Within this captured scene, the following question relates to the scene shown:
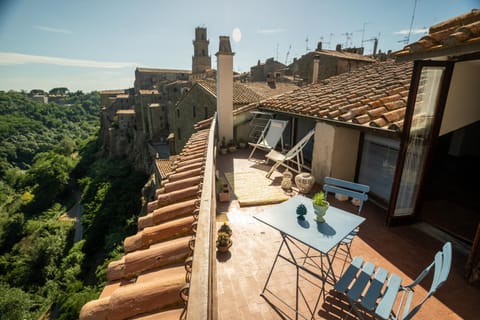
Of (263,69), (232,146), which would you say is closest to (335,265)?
(232,146)

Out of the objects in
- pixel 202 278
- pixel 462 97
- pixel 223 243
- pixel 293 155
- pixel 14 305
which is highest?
pixel 462 97

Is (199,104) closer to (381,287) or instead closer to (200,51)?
(381,287)

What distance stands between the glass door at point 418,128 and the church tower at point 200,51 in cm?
5375

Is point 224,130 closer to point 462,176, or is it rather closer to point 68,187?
point 462,176

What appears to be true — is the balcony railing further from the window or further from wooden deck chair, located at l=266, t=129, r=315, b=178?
wooden deck chair, located at l=266, t=129, r=315, b=178

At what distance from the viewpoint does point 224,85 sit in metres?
7.98

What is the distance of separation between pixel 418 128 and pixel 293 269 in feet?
9.98

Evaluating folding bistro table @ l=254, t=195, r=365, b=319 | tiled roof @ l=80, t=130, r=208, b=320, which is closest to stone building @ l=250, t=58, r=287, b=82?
folding bistro table @ l=254, t=195, r=365, b=319

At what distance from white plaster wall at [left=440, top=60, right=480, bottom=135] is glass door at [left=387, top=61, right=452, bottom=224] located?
276 mm

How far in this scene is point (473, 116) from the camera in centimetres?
418

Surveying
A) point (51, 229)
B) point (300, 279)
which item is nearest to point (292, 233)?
point (300, 279)

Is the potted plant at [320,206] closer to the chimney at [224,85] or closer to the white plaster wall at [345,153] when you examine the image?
the white plaster wall at [345,153]

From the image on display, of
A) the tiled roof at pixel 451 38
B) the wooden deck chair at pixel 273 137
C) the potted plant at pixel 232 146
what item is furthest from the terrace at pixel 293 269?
the potted plant at pixel 232 146

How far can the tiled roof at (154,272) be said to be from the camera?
1.34 meters
